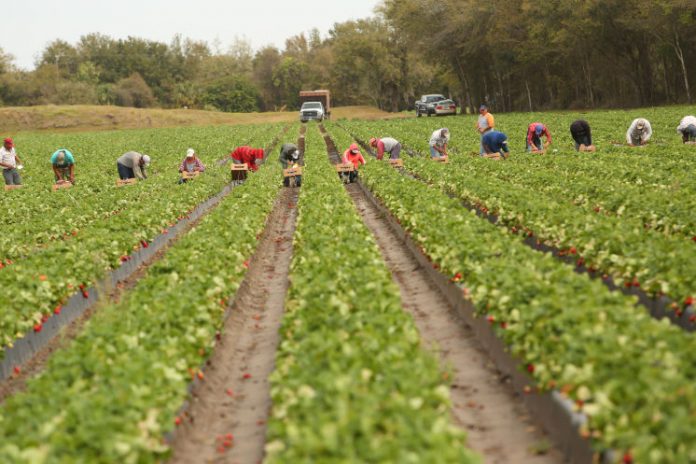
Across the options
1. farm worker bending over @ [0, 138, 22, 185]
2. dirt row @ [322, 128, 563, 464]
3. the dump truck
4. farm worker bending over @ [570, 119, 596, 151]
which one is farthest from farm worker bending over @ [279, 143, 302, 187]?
the dump truck

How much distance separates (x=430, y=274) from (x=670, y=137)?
709 inches

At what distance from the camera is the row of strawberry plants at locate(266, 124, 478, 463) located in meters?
4.61

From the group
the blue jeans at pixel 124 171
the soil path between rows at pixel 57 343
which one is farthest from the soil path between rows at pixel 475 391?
the blue jeans at pixel 124 171

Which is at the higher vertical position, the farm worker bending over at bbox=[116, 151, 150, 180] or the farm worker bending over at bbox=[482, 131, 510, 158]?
the farm worker bending over at bbox=[116, 151, 150, 180]

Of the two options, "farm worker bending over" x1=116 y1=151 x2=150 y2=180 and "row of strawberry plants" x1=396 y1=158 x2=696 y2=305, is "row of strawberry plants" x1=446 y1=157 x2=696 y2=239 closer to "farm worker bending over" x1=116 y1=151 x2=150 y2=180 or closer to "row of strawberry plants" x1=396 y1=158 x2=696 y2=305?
"row of strawberry plants" x1=396 y1=158 x2=696 y2=305

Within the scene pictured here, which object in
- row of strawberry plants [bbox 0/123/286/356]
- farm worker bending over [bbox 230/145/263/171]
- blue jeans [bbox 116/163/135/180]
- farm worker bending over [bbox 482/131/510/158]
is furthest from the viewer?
farm worker bending over [bbox 230/145/263/171]

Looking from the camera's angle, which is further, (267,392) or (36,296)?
(36,296)

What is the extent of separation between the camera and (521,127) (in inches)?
1529

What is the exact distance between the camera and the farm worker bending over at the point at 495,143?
2264cm

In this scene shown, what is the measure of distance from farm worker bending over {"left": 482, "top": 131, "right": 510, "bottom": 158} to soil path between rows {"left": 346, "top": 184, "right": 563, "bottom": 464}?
12.1m

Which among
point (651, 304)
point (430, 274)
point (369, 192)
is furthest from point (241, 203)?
point (651, 304)

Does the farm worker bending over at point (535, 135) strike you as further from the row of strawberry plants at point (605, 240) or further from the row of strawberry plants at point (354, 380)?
the row of strawberry plants at point (354, 380)

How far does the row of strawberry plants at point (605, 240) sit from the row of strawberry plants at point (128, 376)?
15.9 feet

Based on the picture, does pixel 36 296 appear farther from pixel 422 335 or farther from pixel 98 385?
pixel 422 335
